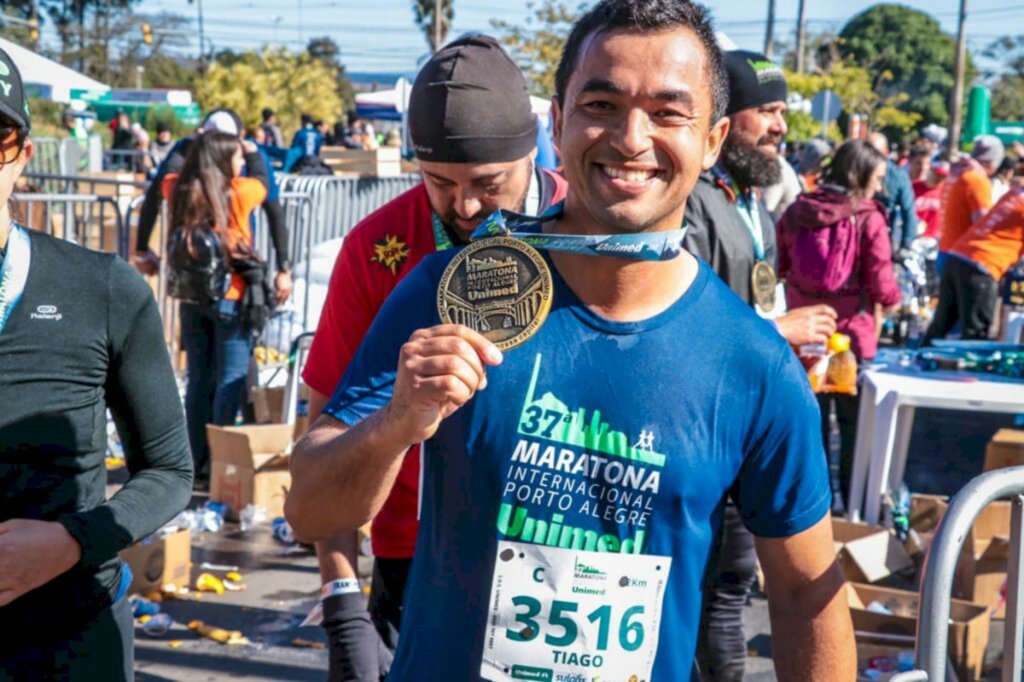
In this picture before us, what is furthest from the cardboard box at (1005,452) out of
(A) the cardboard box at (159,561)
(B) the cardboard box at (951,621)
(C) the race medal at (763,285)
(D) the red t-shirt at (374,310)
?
(D) the red t-shirt at (374,310)

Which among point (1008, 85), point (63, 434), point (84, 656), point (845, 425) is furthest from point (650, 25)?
point (1008, 85)

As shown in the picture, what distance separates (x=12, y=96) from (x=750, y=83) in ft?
8.36

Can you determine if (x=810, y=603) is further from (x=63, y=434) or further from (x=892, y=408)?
(x=892, y=408)

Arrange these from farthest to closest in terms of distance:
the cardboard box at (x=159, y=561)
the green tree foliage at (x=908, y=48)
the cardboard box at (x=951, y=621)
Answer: the green tree foliage at (x=908, y=48)
the cardboard box at (x=159, y=561)
the cardboard box at (x=951, y=621)

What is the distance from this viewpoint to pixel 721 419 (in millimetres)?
1740

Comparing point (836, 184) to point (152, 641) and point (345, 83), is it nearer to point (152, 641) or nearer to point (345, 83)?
point (152, 641)

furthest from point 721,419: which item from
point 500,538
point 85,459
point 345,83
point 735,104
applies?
point 345,83

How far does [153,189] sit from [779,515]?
→ 6165mm

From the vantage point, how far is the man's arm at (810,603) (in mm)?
1823

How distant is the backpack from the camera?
6727mm

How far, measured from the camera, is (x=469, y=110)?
275cm

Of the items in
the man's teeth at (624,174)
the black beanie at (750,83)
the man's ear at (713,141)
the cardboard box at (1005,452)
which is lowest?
the cardboard box at (1005,452)

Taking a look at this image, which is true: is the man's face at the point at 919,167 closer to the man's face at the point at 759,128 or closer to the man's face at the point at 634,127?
the man's face at the point at 759,128

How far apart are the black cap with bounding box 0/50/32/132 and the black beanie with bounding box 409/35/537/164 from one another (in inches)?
35.0
